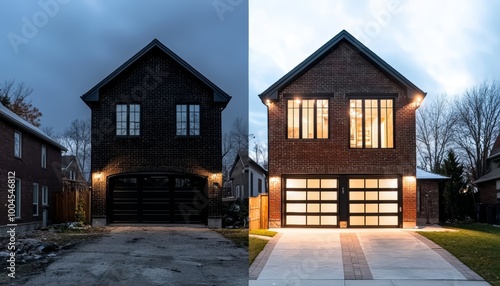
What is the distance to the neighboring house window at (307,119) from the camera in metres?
20.5

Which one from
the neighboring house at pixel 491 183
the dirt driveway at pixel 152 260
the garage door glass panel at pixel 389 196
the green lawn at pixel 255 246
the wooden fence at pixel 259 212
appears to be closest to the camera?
the dirt driveway at pixel 152 260

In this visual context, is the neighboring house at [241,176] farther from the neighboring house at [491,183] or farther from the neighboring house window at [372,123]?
the neighboring house at [491,183]

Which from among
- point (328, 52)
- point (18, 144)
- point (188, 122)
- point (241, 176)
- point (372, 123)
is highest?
point (328, 52)

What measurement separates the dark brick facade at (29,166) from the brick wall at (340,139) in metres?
11.1

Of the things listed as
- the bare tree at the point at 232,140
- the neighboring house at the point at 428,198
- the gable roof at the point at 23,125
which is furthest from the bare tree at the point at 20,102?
the neighboring house at the point at 428,198

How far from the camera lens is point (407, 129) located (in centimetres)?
2044

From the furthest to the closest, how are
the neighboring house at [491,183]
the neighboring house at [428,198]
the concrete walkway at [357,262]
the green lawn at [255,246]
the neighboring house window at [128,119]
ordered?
the neighboring house at [428,198], the neighboring house at [491,183], the green lawn at [255,246], the concrete walkway at [357,262], the neighboring house window at [128,119]

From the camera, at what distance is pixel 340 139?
20.5 metres

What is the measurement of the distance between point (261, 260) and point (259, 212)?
16.4ft

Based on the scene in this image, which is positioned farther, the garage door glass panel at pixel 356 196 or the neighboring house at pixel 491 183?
the neighboring house at pixel 491 183

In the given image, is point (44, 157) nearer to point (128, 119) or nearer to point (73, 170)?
point (73, 170)

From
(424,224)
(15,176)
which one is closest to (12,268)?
(15,176)

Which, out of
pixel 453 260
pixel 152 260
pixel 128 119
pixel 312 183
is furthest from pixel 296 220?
pixel 128 119

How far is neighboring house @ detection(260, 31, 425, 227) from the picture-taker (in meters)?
20.2
